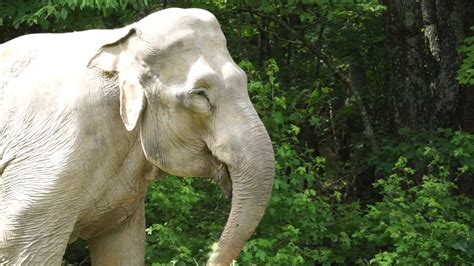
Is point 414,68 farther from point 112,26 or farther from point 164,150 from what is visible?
point 164,150

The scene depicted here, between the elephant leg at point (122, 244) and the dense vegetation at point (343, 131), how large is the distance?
6.37 ft

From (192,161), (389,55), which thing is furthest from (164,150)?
(389,55)

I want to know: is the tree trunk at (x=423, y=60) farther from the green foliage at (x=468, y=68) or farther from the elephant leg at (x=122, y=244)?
the elephant leg at (x=122, y=244)

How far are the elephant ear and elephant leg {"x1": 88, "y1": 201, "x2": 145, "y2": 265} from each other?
65 centimetres

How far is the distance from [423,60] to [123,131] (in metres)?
5.38

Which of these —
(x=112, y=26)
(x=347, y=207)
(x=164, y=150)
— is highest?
(x=164, y=150)

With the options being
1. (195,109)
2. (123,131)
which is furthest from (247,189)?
(123,131)

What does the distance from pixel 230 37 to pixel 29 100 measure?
491 cm

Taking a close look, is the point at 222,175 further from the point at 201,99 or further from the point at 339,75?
the point at 339,75

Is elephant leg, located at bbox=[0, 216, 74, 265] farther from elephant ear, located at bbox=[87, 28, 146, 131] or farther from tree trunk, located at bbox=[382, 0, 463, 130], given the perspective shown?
tree trunk, located at bbox=[382, 0, 463, 130]

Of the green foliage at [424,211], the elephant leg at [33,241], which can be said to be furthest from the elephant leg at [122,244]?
the green foliage at [424,211]

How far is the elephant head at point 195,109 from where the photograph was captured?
14.0 feet

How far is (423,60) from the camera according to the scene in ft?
31.1

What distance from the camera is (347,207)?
8.63 meters
